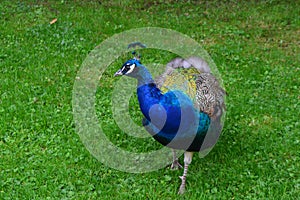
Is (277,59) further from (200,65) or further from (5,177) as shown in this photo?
(5,177)

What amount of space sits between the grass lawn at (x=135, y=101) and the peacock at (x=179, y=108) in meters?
0.48

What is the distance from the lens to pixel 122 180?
442cm

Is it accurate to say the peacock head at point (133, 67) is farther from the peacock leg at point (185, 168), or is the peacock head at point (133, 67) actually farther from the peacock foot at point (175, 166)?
the peacock foot at point (175, 166)

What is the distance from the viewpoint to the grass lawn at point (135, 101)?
172 inches

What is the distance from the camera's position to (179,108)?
3.91 meters

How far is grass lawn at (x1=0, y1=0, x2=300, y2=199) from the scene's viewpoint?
436 centimetres

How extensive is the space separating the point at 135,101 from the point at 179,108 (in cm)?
175

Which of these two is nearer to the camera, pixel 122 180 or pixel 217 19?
pixel 122 180

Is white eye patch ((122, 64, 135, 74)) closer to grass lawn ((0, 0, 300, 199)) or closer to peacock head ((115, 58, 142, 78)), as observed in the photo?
peacock head ((115, 58, 142, 78))

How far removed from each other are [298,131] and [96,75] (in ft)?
8.17

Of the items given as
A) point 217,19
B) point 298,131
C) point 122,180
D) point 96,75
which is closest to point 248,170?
point 298,131

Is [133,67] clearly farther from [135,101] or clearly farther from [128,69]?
[135,101]

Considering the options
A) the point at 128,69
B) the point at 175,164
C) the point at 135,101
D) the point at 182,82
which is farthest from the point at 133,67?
the point at 135,101

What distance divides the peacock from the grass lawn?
1.59 ft
